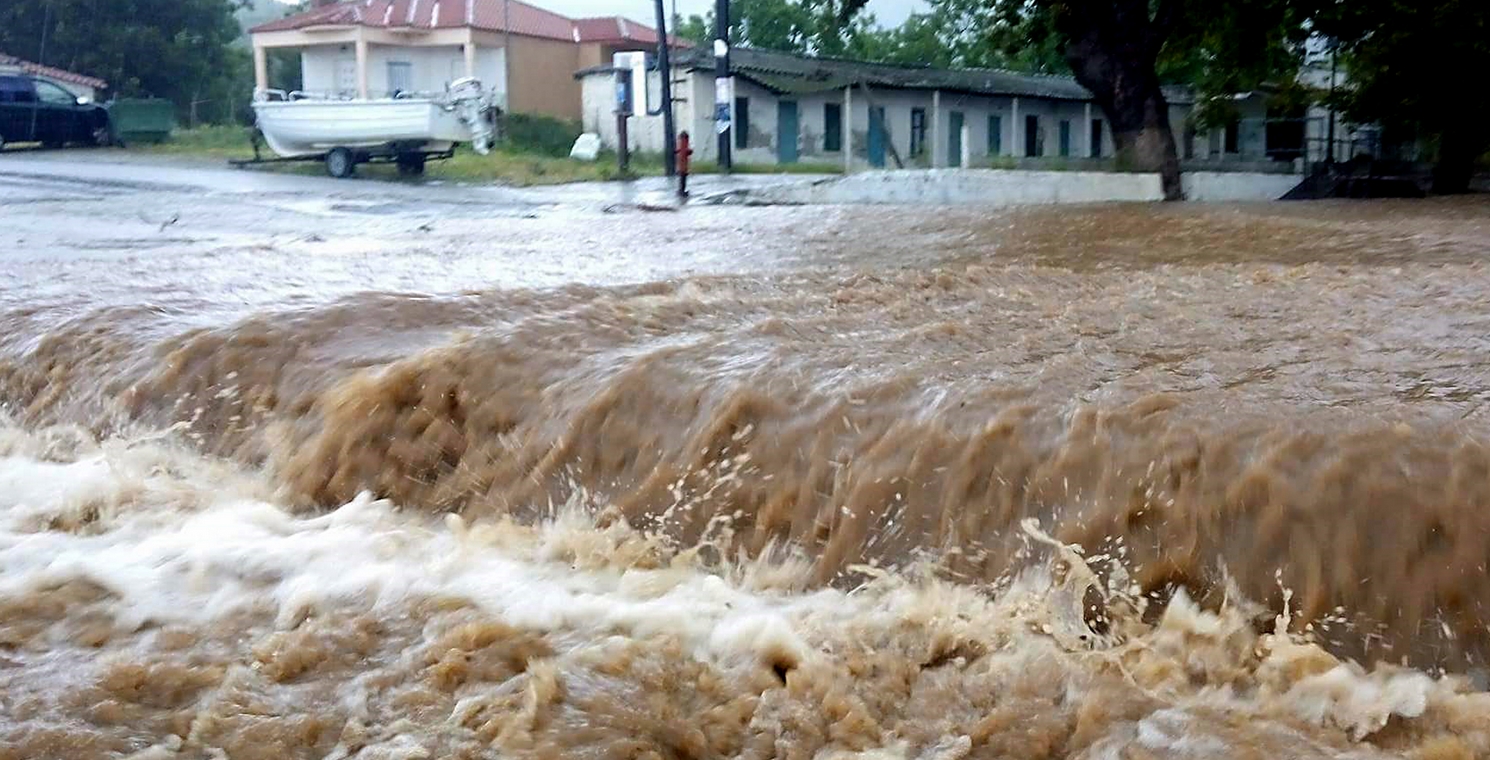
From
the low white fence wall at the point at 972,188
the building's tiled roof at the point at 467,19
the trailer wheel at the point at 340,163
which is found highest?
the building's tiled roof at the point at 467,19

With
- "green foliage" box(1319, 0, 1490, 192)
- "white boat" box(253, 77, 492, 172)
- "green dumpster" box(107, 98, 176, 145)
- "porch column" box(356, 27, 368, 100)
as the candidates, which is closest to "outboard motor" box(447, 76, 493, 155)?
"white boat" box(253, 77, 492, 172)

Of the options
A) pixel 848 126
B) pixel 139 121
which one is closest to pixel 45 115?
pixel 139 121

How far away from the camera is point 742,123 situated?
25.0m

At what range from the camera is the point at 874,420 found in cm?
281

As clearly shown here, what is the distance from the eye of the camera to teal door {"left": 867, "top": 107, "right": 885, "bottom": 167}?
24.2m

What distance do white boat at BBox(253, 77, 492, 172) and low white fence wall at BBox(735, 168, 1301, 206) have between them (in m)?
6.71

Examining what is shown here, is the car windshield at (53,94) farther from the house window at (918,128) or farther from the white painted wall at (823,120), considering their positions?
the house window at (918,128)

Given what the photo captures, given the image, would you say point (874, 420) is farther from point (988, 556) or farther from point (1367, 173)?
point (1367, 173)

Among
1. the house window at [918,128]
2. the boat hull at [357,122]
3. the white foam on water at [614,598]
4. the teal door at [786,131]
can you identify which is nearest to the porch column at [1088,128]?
the house window at [918,128]

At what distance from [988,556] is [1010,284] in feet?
8.38

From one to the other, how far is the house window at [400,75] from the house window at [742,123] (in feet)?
28.2

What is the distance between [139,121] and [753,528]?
886 inches

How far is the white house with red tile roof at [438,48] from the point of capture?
28391 mm

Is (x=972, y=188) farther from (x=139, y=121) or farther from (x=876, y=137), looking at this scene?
(x=139, y=121)
